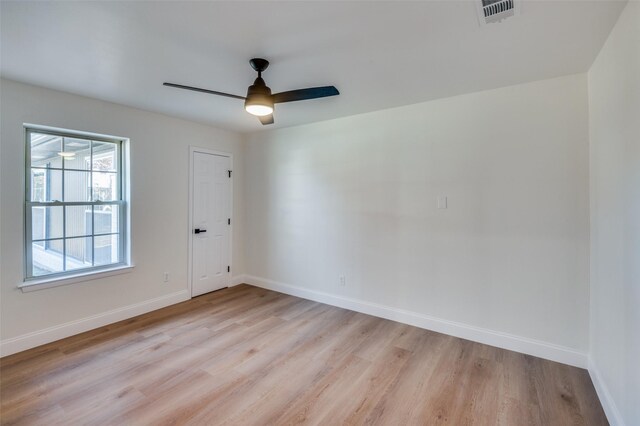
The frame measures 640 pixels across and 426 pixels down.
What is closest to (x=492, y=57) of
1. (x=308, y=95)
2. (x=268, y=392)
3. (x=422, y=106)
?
(x=422, y=106)

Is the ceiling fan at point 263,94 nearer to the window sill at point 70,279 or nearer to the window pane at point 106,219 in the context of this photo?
the window pane at point 106,219

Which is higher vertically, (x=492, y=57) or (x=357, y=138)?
(x=492, y=57)

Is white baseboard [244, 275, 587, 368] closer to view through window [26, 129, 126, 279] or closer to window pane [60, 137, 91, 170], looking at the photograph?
view through window [26, 129, 126, 279]

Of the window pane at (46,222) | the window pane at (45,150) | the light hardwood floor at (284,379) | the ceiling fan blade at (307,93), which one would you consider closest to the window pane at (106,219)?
the window pane at (46,222)

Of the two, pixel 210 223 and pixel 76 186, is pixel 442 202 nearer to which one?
pixel 210 223

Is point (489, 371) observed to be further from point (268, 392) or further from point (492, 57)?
point (492, 57)

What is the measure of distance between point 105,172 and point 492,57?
4.06m

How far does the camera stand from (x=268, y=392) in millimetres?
2217

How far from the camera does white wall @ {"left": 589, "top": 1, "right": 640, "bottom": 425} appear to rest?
1589 mm

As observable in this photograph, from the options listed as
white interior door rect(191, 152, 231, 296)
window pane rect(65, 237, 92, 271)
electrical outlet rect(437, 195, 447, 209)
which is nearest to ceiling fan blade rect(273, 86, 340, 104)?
electrical outlet rect(437, 195, 447, 209)

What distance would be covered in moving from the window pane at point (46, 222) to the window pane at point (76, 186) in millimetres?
171

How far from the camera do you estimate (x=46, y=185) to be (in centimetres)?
296

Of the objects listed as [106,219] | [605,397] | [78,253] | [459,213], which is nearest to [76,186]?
[106,219]

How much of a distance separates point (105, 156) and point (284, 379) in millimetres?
3181
